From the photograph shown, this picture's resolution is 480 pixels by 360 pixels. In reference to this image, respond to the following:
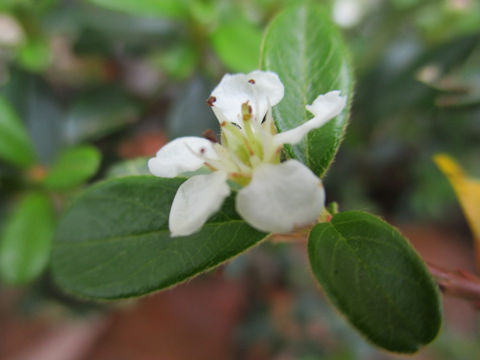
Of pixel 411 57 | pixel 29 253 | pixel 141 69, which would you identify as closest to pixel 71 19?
pixel 141 69

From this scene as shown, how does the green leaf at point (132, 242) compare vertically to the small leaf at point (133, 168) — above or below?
below

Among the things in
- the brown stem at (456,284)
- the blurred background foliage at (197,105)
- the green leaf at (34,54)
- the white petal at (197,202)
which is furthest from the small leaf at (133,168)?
the green leaf at (34,54)

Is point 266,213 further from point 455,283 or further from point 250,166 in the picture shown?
point 455,283

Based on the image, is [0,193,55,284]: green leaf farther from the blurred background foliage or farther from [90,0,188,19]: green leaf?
[90,0,188,19]: green leaf

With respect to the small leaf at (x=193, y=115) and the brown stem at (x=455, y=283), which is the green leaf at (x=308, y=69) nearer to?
the brown stem at (x=455, y=283)

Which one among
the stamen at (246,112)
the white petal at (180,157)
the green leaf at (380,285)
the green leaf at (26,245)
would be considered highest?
the stamen at (246,112)

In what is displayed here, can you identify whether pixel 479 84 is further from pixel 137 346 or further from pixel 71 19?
pixel 137 346

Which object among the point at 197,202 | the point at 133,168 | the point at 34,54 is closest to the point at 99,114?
the point at 34,54
